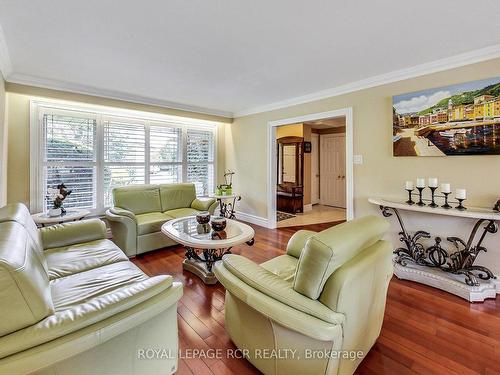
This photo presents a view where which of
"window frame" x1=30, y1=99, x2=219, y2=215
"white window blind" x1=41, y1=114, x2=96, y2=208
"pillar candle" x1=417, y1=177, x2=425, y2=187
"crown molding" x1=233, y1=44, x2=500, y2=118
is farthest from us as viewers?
"white window blind" x1=41, y1=114, x2=96, y2=208

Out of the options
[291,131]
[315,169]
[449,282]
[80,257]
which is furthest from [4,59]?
[315,169]

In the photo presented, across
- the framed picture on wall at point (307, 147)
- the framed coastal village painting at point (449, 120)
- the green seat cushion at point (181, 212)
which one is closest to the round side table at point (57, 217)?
the green seat cushion at point (181, 212)

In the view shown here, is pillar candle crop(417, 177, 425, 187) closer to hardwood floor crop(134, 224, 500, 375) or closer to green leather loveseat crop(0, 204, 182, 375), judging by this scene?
hardwood floor crop(134, 224, 500, 375)

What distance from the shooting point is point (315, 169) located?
24.8 feet

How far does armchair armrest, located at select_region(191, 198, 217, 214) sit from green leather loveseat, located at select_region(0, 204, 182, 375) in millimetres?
2580

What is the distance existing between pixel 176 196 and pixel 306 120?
2.67m

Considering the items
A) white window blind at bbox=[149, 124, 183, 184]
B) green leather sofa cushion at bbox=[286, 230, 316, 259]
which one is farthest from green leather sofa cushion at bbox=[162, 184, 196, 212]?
green leather sofa cushion at bbox=[286, 230, 316, 259]

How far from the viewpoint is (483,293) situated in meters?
2.31

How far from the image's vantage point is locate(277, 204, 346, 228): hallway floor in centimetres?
529

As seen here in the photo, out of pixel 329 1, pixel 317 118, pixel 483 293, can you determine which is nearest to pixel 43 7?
pixel 329 1

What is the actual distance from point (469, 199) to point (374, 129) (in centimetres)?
131

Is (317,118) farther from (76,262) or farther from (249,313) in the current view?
(76,262)

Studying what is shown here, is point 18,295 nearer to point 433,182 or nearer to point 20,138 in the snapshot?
point 433,182

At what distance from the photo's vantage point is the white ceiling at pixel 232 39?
5.91 ft
